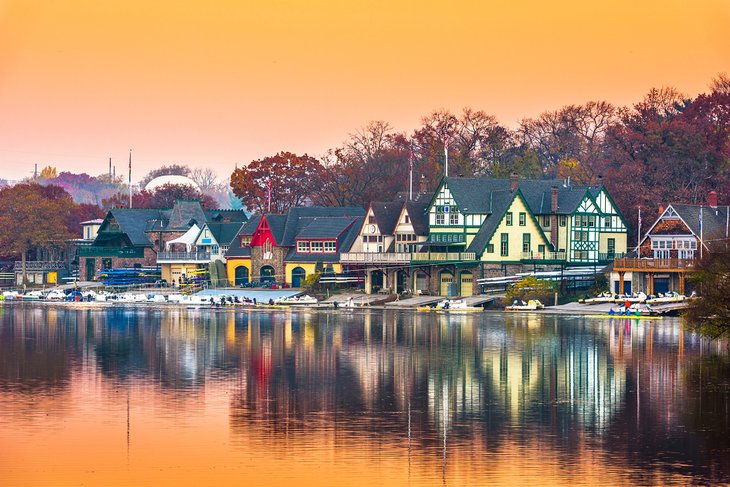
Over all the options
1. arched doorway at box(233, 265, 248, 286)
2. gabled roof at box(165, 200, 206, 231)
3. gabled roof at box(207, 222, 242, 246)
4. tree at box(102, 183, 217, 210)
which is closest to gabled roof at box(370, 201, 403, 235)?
arched doorway at box(233, 265, 248, 286)

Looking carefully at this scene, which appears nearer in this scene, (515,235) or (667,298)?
(667,298)

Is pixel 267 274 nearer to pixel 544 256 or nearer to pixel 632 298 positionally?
pixel 544 256

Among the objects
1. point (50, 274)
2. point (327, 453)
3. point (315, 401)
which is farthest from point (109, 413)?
point (50, 274)

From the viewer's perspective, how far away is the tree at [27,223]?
428ft

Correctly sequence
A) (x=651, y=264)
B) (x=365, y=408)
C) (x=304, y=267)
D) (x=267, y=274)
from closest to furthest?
(x=365, y=408), (x=651, y=264), (x=304, y=267), (x=267, y=274)

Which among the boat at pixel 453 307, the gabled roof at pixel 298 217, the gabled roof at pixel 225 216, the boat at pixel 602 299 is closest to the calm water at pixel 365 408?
the boat at pixel 602 299

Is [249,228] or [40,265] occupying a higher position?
[249,228]

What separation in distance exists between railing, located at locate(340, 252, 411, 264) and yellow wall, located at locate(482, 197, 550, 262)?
667 centimetres

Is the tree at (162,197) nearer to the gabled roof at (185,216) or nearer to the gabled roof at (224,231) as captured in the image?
the gabled roof at (185,216)

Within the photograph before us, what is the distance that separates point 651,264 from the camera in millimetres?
89125

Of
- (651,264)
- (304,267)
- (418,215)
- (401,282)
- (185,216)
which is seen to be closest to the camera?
(651,264)

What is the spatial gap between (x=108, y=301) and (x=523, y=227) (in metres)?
34.3

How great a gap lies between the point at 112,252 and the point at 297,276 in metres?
24.4

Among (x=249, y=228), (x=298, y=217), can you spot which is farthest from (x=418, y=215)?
(x=249, y=228)
